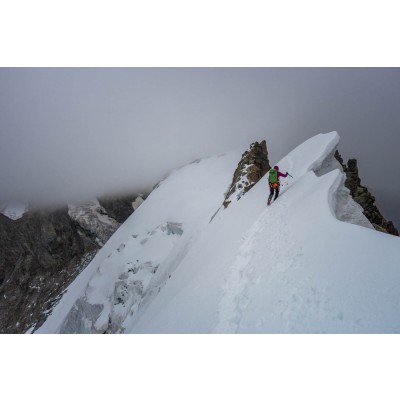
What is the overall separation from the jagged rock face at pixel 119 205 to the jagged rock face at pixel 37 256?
16726 millimetres

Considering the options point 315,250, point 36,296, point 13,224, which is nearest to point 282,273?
point 315,250

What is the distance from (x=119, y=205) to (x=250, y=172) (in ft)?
346

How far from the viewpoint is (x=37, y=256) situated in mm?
101188

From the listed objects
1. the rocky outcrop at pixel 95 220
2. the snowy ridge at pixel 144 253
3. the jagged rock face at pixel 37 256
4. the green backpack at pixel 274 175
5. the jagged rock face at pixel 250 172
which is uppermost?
the green backpack at pixel 274 175

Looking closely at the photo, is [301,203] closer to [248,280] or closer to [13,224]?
[248,280]

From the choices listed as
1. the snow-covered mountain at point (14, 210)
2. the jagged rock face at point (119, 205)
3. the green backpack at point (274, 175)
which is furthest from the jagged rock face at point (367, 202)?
the snow-covered mountain at point (14, 210)

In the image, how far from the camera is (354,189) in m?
22.1

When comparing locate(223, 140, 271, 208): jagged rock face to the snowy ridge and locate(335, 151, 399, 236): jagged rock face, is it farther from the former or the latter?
locate(335, 151, 399, 236): jagged rock face

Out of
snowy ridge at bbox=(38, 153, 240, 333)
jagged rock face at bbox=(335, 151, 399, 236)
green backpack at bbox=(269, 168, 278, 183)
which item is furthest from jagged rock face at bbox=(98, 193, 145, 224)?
green backpack at bbox=(269, 168, 278, 183)

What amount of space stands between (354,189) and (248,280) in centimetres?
1923

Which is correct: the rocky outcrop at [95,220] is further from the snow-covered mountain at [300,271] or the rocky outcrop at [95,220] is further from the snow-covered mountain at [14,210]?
the snow-covered mountain at [300,271]

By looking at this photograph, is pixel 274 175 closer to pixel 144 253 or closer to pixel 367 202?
pixel 367 202

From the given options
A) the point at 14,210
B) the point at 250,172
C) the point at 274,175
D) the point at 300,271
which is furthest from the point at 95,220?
the point at 300,271

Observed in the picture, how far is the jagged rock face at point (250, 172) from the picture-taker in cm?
2284
